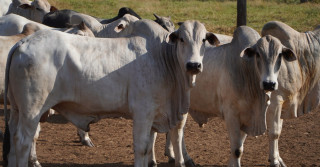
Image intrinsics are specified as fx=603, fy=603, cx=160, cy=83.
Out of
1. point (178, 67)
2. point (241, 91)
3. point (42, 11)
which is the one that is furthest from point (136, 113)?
point (42, 11)

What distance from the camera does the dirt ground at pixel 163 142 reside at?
300 inches

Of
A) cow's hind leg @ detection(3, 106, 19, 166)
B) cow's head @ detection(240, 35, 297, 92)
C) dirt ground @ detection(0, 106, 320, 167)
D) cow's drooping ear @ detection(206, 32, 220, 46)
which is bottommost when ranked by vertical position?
dirt ground @ detection(0, 106, 320, 167)

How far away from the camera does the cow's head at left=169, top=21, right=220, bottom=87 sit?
226 inches

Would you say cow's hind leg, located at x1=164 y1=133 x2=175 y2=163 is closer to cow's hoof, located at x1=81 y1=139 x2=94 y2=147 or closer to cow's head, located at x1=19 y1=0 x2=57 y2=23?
cow's hoof, located at x1=81 y1=139 x2=94 y2=147

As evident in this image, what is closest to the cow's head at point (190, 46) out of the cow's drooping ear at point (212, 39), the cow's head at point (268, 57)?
the cow's drooping ear at point (212, 39)

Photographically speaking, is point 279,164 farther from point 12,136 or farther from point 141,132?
point 12,136

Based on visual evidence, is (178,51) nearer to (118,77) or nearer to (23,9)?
(118,77)

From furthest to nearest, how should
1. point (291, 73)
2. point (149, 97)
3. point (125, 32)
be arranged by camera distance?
point (125, 32), point (291, 73), point (149, 97)

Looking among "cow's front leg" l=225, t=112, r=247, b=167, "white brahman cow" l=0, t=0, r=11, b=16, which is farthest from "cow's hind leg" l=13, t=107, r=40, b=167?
"white brahman cow" l=0, t=0, r=11, b=16

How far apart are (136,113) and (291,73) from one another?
2340mm

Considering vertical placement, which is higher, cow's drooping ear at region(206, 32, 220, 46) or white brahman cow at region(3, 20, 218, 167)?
cow's drooping ear at region(206, 32, 220, 46)

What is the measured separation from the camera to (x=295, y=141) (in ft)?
28.2

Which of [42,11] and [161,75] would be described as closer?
[161,75]

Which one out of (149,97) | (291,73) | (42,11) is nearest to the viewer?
(149,97)
